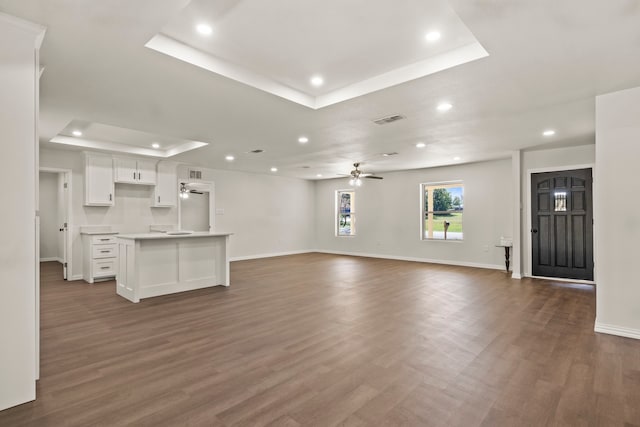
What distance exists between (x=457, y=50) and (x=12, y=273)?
3819 mm

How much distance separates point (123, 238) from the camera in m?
5.08

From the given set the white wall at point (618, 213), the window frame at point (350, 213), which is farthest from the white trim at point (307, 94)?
the window frame at point (350, 213)

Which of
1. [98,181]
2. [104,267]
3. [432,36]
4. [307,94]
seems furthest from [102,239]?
[432,36]

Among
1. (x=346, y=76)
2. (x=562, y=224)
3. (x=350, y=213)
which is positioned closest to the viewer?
(x=346, y=76)

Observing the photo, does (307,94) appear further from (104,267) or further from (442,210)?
(442,210)

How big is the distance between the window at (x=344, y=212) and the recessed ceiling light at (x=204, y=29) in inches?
335

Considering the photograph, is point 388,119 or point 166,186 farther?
point 166,186

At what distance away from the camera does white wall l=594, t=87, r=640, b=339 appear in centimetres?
344

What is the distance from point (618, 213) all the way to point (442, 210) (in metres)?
5.30

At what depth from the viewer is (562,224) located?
6254 millimetres

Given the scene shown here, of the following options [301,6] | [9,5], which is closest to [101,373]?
[9,5]

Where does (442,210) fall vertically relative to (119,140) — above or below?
below

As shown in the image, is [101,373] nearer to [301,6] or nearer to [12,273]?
[12,273]

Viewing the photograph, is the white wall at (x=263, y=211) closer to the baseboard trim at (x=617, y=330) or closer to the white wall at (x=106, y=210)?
the white wall at (x=106, y=210)
